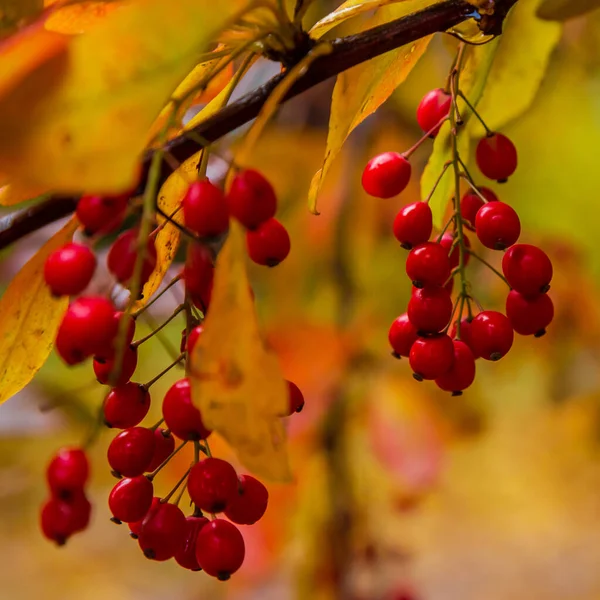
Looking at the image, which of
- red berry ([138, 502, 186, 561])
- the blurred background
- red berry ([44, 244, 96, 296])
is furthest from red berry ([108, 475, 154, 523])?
the blurred background

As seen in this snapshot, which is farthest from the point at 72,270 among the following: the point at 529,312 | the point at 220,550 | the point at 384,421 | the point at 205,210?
the point at 384,421

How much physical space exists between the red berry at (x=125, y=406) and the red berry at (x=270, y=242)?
0.32 feet

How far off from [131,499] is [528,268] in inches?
9.7

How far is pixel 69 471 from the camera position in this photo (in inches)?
13.2

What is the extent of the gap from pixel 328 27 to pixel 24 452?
1389 mm

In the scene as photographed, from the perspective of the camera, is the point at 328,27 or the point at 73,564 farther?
the point at 73,564

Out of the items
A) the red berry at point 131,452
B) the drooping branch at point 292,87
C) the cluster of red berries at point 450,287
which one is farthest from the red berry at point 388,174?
the red berry at point 131,452

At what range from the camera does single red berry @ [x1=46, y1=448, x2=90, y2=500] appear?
334 millimetres

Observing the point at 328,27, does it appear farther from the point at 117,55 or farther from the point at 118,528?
the point at 118,528

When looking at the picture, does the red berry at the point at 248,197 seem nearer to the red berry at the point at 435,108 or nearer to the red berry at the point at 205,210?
the red berry at the point at 205,210

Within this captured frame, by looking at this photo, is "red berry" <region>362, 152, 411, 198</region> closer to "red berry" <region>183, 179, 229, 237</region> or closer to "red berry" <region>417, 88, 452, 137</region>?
"red berry" <region>417, 88, 452, 137</region>

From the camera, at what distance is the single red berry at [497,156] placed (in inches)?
19.8

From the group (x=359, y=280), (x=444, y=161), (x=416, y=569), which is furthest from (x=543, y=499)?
(x=444, y=161)

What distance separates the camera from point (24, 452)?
1576 millimetres
